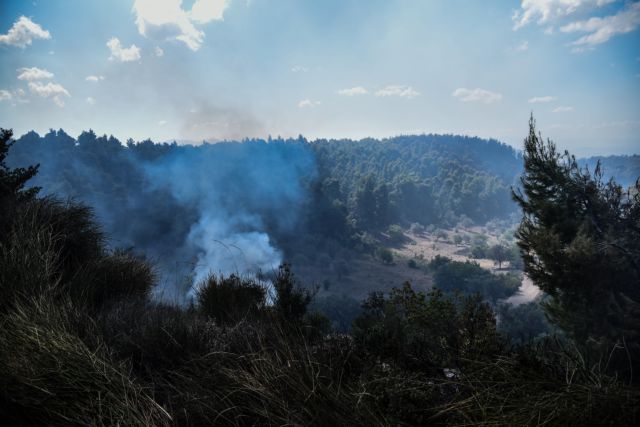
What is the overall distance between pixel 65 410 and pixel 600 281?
16277 millimetres

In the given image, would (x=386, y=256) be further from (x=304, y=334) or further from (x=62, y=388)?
(x=62, y=388)

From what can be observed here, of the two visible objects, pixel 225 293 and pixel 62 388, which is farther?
pixel 225 293

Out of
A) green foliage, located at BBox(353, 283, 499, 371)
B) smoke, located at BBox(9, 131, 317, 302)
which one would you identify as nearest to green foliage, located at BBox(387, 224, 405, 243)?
smoke, located at BBox(9, 131, 317, 302)

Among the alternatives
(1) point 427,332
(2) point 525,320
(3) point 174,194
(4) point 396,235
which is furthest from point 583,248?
(4) point 396,235

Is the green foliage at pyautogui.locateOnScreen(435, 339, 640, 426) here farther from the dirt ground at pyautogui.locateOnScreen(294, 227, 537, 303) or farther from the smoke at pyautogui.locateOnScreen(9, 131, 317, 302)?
the dirt ground at pyautogui.locateOnScreen(294, 227, 537, 303)

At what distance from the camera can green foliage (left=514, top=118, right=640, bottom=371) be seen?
12.6m

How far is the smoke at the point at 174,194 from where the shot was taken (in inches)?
2608

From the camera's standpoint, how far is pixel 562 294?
14.4 metres

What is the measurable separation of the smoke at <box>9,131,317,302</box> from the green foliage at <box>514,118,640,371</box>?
43.0 meters

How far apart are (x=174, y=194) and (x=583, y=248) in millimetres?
80971

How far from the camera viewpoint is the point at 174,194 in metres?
80.6

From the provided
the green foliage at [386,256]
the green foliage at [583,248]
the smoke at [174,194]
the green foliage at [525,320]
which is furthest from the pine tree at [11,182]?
the green foliage at [386,256]

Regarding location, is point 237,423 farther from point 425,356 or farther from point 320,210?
point 320,210

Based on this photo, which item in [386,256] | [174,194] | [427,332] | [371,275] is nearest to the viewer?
[427,332]
